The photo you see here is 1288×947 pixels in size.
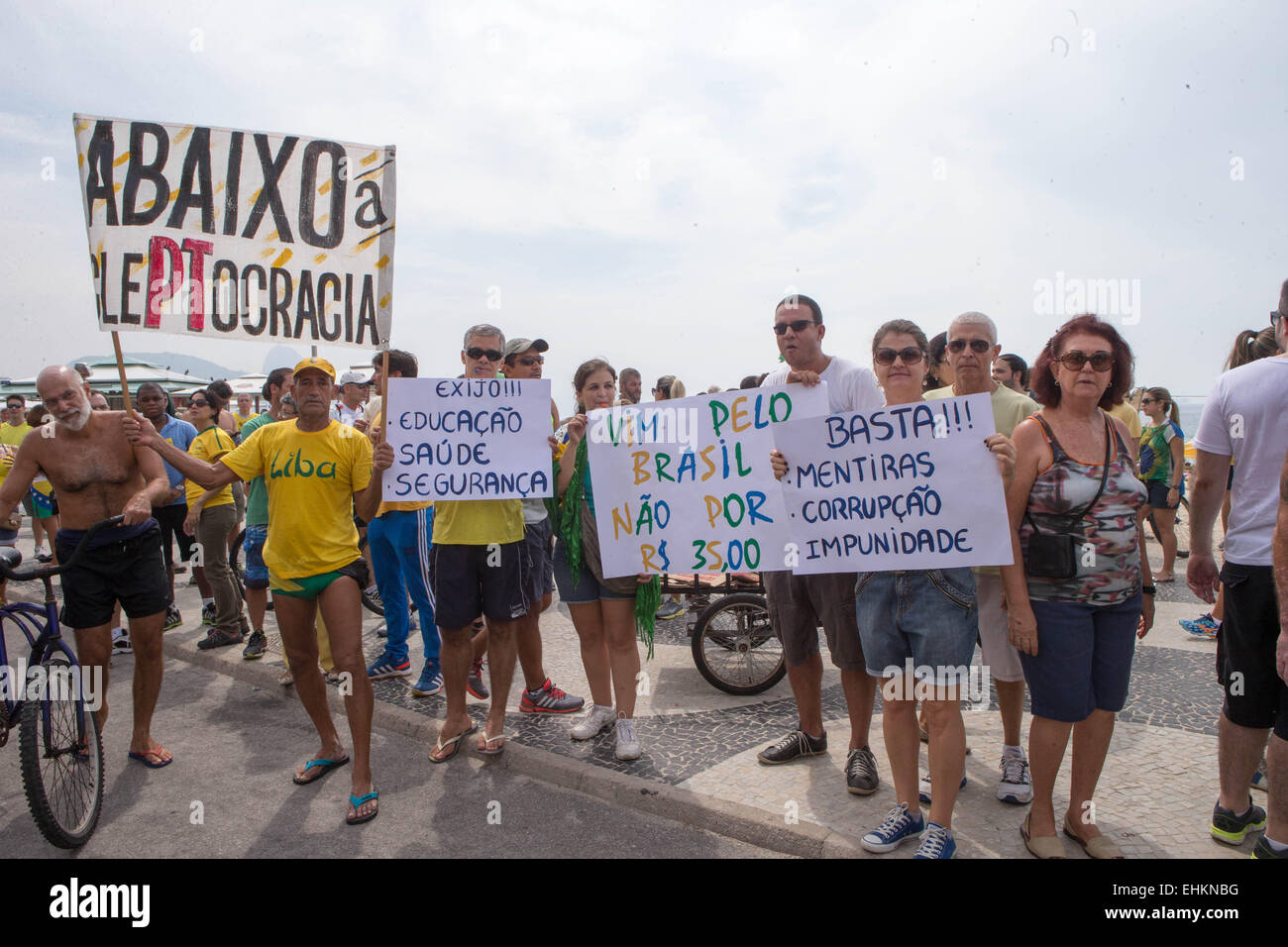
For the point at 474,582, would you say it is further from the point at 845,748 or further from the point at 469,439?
the point at 845,748

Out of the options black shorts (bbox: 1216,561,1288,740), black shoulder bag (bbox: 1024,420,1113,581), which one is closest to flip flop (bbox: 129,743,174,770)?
black shoulder bag (bbox: 1024,420,1113,581)

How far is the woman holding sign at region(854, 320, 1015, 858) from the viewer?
10.2 feet

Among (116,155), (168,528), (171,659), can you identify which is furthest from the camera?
(168,528)

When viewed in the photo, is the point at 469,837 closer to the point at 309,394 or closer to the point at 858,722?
the point at 858,722

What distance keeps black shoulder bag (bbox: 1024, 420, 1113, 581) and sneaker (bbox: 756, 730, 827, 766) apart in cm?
162

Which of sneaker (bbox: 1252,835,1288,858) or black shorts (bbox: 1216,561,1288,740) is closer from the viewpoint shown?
sneaker (bbox: 1252,835,1288,858)

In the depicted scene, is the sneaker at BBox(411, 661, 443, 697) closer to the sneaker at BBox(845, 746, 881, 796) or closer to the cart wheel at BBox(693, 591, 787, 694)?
the cart wheel at BBox(693, 591, 787, 694)

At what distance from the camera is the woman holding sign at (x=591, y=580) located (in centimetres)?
435

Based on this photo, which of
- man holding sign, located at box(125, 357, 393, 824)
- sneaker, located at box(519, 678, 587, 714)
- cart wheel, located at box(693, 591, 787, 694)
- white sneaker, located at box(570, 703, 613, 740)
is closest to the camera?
man holding sign, located at box(125, 357, 393, 824)

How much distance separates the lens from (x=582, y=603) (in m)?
4.48

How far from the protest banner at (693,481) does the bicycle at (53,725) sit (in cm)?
266

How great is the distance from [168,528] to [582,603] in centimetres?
565

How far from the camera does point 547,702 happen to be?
5.18 meters
